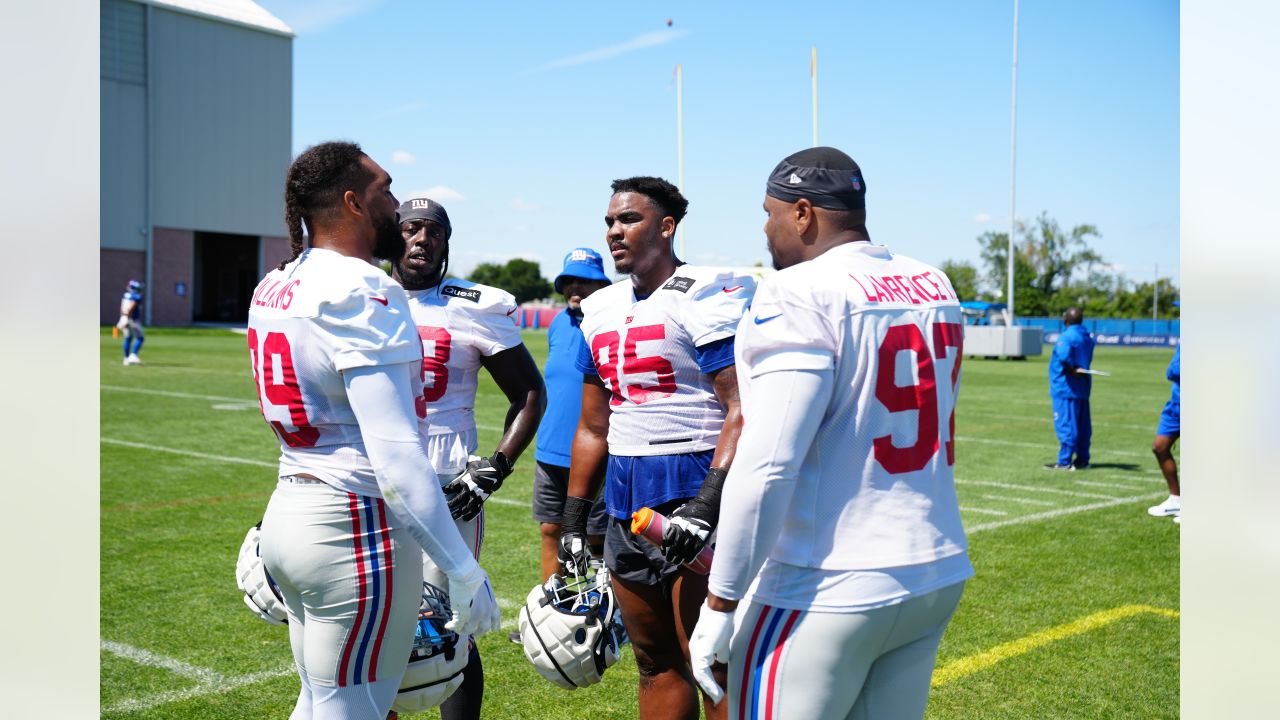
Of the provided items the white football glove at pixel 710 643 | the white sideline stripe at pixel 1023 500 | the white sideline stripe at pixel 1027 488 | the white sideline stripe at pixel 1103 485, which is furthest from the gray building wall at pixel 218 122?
the white football glove at pixel 710 643

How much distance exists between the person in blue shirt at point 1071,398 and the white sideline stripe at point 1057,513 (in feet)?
5.42

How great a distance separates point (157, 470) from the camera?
1160 cm

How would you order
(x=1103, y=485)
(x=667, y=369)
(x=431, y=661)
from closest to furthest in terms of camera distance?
1. (x=431, y=661)
2. (x=667, y=369)
3. (x=1103, y=485)

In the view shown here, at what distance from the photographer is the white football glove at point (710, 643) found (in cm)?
273

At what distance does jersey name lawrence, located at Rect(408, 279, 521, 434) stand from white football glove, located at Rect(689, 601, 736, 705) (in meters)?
2.03

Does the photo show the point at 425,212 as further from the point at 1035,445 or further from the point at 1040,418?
the point at 1040,418

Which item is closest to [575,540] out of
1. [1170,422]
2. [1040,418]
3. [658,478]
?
[658,478]

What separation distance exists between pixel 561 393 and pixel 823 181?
14.4ft

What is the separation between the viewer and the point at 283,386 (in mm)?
2953

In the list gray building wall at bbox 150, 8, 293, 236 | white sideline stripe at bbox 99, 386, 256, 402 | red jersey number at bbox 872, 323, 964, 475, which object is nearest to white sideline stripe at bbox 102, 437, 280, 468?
white sideline stripe at bbox 99, 386, 256, 402

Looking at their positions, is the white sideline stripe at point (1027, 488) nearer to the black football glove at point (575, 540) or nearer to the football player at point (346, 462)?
the black football glove at point (575, 540)
